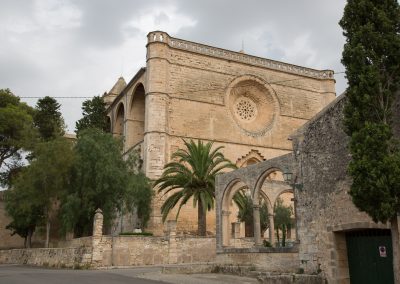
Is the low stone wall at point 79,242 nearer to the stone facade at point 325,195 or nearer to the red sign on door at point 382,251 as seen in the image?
the stone facade at point 325,195

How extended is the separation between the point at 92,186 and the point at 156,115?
614 centimetres

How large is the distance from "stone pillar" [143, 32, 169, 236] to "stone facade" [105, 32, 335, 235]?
0.17ft

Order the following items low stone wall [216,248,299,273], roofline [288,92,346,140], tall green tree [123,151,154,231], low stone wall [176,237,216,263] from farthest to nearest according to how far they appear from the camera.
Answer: tall green tree [123,151,154,231], low stone wall [176,237,216,263], low stone wall [216,248,299,273], roofline [288,92,346,140]

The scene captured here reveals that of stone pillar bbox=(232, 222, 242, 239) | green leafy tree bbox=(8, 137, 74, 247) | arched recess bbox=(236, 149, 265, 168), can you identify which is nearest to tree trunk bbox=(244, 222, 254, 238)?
arched recess bbox=(236, 149, 265, 168)

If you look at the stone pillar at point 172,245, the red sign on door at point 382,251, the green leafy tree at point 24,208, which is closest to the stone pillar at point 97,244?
the stone pillar at point 172,245

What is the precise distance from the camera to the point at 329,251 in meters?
9.02

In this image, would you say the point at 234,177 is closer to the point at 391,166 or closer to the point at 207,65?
the point at 391,166


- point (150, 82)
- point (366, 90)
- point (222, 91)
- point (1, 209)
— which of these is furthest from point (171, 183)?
point (1, 209)

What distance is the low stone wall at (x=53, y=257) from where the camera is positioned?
16.3 metres

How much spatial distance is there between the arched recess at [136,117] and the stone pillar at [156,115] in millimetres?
4103

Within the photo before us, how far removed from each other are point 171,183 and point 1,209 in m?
18.3

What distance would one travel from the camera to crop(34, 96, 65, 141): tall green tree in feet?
90.2

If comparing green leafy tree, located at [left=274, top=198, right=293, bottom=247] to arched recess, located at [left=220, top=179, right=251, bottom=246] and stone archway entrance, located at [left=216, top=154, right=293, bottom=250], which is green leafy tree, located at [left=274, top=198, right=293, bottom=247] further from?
arched recess, located at [left=220, top=179, right=251, bottom=246]

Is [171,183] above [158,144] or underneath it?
underneath
